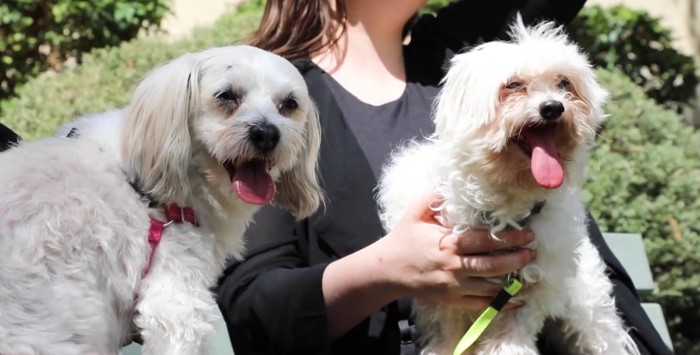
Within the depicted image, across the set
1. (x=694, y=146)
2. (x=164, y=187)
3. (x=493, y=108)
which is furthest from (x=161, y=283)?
(x=694, y=146)

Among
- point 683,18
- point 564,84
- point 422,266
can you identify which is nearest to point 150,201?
point 422,266

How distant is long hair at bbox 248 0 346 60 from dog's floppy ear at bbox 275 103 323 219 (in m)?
0.56

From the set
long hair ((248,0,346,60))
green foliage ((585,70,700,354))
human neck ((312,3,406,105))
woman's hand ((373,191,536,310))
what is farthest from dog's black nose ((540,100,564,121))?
green foliage ((585,70,700,354))

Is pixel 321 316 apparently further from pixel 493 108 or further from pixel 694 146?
pixel 694 146

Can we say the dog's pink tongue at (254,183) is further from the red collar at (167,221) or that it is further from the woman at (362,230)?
the woman at (362,230)

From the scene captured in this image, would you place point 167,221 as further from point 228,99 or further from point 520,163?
point 520,163

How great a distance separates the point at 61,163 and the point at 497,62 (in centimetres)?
109

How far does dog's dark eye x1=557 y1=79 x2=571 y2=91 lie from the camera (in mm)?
2650

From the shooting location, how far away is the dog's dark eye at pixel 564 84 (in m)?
2.65

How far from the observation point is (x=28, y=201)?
230 centimetres

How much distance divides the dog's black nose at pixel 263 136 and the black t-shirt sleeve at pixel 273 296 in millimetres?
488

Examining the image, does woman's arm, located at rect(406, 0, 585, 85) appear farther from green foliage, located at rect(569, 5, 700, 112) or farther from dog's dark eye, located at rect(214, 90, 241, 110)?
green foliage, located at rect(569, 5, 700, 112)

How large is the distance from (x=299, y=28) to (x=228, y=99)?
84 centimetres

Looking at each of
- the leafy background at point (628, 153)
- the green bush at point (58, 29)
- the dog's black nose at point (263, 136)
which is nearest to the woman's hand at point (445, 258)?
the dog's black nose at point (263, 136)
